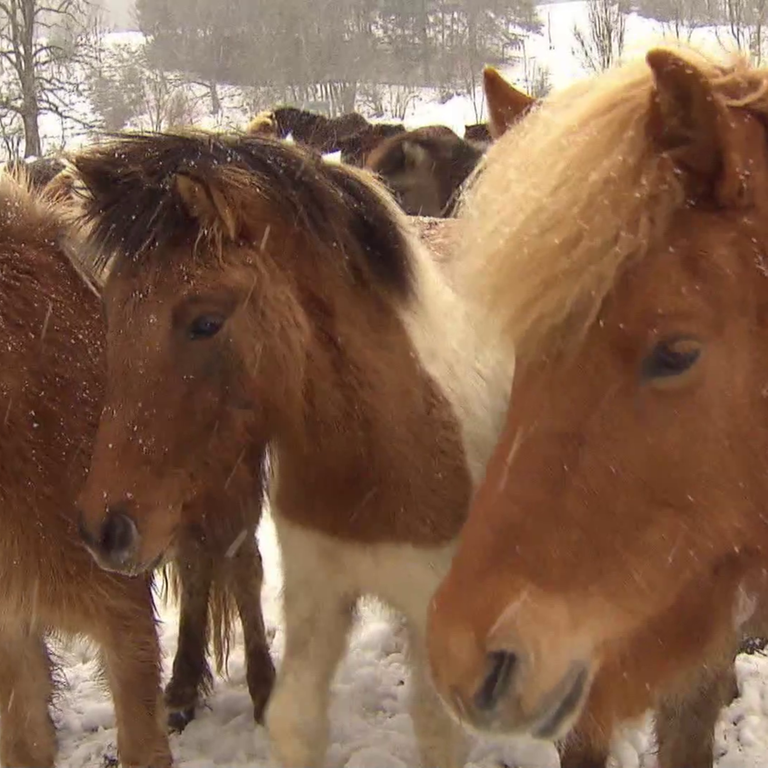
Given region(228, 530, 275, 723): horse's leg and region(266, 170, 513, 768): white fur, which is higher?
region(266, 170, 513, 768): white fur

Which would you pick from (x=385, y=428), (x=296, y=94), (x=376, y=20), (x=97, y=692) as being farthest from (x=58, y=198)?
(x=376, y=20)

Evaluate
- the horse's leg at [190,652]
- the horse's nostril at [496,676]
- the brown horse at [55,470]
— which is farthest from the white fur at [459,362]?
the horse's leg at [190,652]

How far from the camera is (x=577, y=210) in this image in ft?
4.52

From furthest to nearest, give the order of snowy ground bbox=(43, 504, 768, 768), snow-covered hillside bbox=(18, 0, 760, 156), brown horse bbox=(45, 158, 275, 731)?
snow-covered hillside bbox=(18, 0, 760, 156), brown horse bbox=(45, 158, 275, 731), snowy ground bbox=(43, 504, 768, 768)

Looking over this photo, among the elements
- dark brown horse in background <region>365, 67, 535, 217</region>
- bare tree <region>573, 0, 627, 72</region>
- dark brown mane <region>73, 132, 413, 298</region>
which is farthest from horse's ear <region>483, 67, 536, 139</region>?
bare tree <region>573, 0, 627, 72</region>

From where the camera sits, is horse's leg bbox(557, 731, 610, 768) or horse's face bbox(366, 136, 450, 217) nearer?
horse's leg bbox(557, 731, 610, 768)

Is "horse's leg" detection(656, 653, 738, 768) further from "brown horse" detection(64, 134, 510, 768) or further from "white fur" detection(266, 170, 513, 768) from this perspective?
"brown horse" detection(64, 134, 510, 768)

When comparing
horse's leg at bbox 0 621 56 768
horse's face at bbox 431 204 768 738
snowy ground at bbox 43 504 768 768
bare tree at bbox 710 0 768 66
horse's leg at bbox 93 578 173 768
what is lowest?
snowy ground at bbox 43 504 768 768

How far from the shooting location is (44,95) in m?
18.0

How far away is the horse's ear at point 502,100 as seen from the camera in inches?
77.8

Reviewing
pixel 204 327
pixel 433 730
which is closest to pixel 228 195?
pixel 204 327

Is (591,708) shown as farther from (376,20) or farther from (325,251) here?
(376,20)

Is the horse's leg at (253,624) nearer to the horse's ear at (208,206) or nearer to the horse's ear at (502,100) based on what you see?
the horse's ear at (208,206)

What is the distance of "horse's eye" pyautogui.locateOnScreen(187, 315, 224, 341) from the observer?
2.15 m
